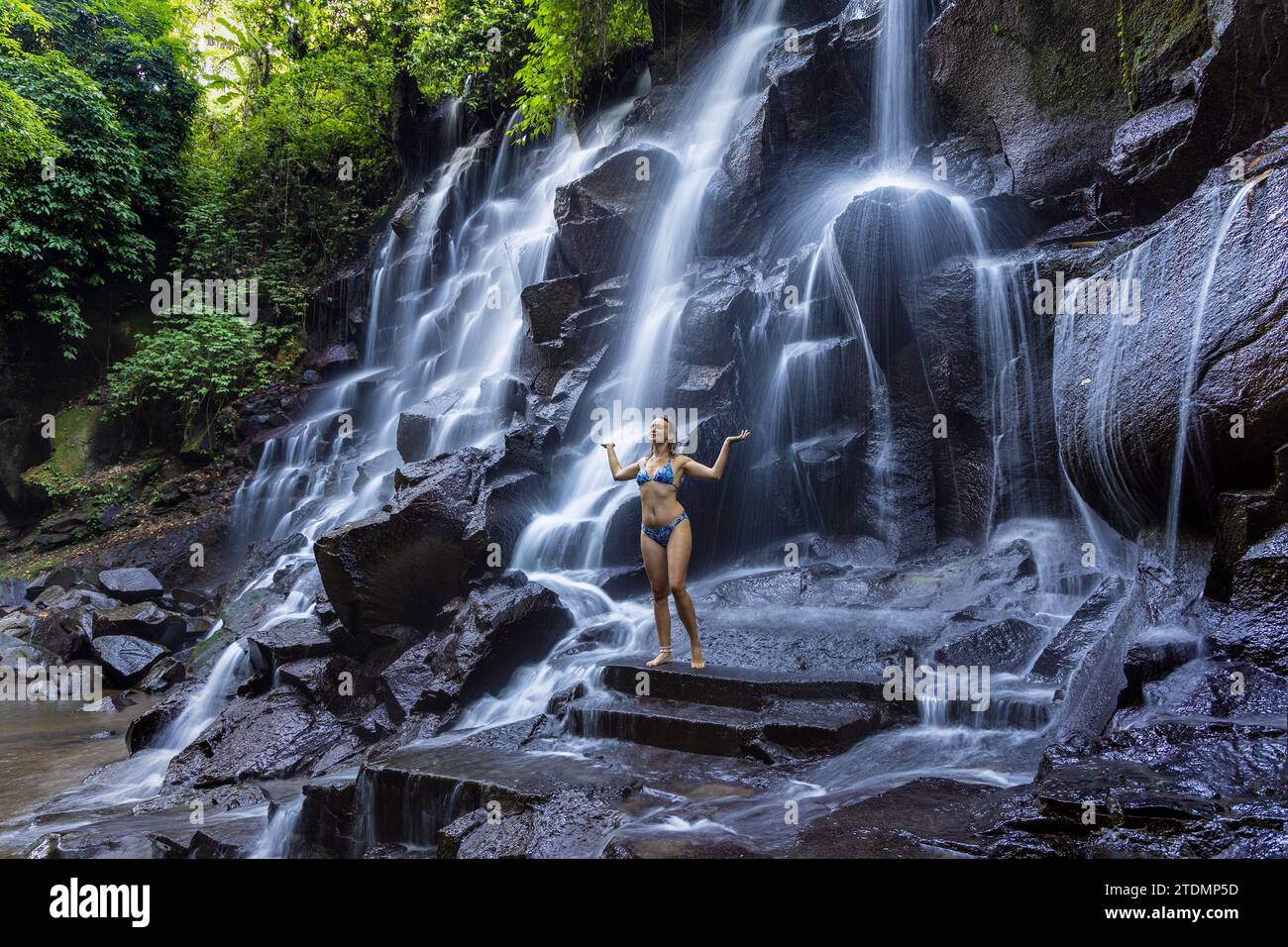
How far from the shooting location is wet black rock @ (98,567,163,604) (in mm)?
13383

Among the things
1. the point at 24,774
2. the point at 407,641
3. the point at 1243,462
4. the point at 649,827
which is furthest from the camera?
the point at 407,641

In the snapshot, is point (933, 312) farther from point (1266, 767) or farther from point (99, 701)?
point (99, 701)

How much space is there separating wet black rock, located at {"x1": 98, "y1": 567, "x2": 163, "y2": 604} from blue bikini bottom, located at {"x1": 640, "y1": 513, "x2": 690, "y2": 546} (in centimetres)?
1052

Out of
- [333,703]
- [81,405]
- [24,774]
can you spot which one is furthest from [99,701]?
[81,405]

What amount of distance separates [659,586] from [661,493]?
2.63 feet

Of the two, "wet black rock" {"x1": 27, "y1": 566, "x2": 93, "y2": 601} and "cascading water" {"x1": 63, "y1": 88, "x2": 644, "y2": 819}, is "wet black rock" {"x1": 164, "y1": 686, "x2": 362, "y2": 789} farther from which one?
"wet black rock" {"x1": 27, "y1": 566, "x2": 93, "y2": 601}

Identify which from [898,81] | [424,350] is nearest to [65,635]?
[424,350]

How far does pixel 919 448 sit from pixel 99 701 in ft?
35.4

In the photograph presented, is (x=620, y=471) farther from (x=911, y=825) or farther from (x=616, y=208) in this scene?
(x=616, y=208)

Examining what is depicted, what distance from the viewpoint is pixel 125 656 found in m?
11.4

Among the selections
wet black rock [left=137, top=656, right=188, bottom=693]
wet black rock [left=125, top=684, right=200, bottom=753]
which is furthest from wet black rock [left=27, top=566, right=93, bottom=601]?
wet black rock [left=125, top=684, right=200, bottom=753]

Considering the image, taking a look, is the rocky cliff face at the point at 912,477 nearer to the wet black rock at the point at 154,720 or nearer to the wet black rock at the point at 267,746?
the wet black rock at the point at 267,746
